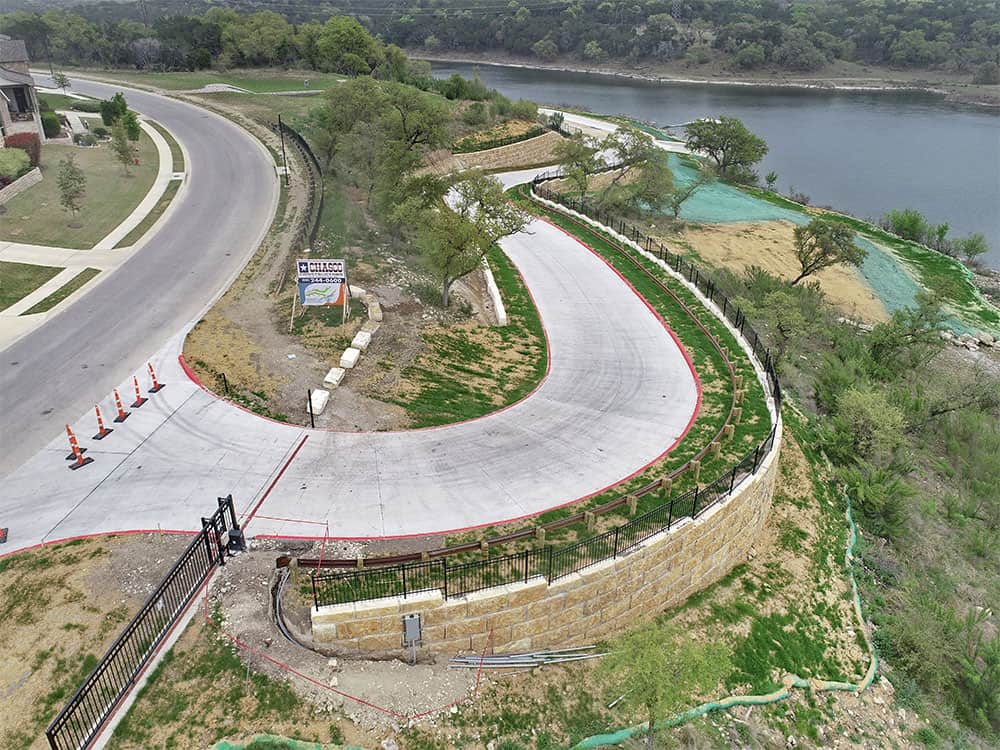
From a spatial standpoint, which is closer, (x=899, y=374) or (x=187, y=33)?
(x=899, y=374)

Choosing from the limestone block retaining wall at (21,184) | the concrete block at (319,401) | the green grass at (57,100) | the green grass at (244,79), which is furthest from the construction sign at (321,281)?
the green grass at (244,79)

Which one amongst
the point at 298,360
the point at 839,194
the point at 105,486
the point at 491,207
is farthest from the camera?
the point at 839,194

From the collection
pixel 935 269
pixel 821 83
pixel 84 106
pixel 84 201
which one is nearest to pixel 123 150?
pixel 84 201

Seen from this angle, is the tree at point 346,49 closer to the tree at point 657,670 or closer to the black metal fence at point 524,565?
the black metal fence at point 524,565

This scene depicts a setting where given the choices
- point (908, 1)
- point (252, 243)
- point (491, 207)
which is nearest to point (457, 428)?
point (491, 207)

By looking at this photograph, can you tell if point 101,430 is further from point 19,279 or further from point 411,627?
point 19,279

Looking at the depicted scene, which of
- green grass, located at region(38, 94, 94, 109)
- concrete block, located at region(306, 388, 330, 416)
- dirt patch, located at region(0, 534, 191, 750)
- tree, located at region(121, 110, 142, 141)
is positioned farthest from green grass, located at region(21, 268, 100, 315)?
green grass, located at region(38, 94, 94, 109)

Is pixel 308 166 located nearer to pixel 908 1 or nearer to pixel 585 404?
pixel 585 404
